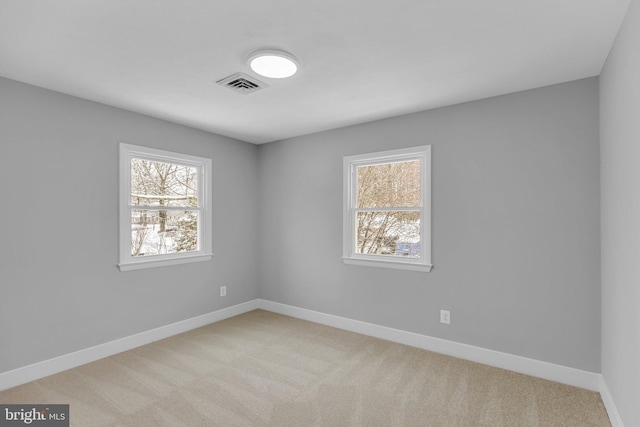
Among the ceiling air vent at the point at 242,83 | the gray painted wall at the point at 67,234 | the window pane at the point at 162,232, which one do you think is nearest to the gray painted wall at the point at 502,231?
the ceiling air vent at the point at 242,83

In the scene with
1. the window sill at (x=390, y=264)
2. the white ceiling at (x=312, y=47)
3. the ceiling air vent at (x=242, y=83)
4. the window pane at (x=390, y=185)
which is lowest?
the window sill at (x=390, y=264)

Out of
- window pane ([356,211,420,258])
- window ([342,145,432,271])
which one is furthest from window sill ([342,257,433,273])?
window pane ([356,211,420,258])

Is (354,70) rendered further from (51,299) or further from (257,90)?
(51,299)

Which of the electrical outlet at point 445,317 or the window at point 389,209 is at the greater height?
the window at point 389,209

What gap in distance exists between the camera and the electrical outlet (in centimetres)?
321

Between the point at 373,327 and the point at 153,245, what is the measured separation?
2.63 meters

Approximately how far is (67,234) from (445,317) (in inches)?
142

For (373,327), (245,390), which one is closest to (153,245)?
(245,390)

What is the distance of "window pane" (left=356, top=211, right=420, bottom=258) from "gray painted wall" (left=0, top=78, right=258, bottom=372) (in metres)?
2.15

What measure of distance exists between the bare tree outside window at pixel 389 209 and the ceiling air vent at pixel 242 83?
1.64 meters

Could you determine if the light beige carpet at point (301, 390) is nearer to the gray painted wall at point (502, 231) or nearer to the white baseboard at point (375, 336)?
the white baseboard at point (375, 336)

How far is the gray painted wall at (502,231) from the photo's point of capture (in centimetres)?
259

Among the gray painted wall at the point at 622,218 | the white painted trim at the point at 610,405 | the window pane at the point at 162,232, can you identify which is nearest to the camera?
the gray painted wall at the point at 622,218

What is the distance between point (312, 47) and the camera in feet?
7.00
